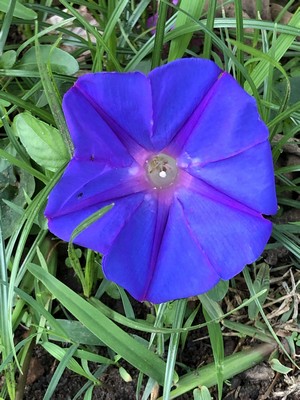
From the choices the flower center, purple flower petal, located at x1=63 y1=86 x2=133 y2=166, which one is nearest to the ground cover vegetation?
purple flower petal, located at x1=63 y1=86 x2=133 y2=166

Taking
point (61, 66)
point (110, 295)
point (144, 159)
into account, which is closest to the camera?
point (144, 159)

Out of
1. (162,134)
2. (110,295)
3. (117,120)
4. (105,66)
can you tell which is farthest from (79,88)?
(110,295)

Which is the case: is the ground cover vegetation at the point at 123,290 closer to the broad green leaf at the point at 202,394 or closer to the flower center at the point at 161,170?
the broad green leaf at the point at 202,394

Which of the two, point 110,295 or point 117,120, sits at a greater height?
point 117,120

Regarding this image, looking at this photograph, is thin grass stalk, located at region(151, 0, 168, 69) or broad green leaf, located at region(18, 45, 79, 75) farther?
broad green leaf, located at region(18, 45, 79, 75)

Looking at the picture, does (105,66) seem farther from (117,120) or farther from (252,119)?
(252,119)

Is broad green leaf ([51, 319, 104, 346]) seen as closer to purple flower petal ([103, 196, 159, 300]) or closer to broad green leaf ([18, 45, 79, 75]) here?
purple flower petal ([103, 196, 159, 300])

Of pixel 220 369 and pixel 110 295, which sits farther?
pixel 110 295

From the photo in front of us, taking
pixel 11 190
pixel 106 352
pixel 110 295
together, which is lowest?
pixel 106 352
